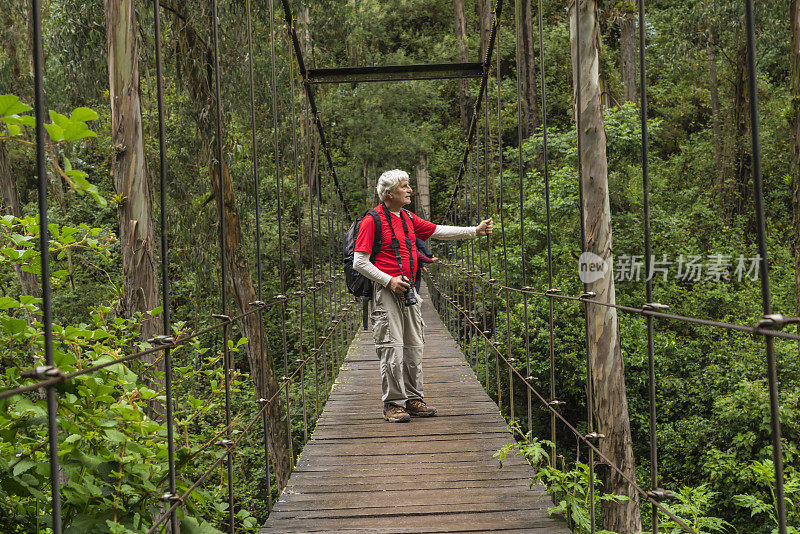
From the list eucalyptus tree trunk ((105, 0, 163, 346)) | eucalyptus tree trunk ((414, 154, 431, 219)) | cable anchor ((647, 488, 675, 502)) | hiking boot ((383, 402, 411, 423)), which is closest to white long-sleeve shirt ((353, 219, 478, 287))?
hiking boot ((383, 402, 411, 423))

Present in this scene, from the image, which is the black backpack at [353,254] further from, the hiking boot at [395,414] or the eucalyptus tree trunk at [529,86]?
the eucalyptus tree trunk at [529,86]

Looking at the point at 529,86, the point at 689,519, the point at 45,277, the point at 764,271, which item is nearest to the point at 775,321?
the point at 764,271

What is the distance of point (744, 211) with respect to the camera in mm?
13664

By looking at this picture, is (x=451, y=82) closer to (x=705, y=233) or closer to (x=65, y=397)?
(x=705, y=233)

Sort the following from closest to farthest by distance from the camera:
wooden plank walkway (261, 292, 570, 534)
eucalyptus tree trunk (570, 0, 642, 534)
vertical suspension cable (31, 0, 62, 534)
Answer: vertical suspension cable (31, 0, 62, 534) < wooden plank walkway (261, 292, 570, 534) < eucalyptus tree trunk (570, 0, 642, 534)

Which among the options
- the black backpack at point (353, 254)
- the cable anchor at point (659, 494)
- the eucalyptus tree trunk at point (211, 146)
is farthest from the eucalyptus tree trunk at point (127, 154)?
the cable anchor at point (659, 494)

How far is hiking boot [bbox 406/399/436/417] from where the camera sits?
3479 mm

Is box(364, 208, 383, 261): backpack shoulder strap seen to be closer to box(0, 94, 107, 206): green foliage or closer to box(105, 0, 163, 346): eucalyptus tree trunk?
box(105, 0, 163, 346): eucalyptus tree trunk

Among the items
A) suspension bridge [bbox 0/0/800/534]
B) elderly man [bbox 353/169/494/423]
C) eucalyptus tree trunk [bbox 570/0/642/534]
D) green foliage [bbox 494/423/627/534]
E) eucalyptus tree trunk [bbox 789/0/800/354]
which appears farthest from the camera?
eucalyptus tree trunk [bbox 570/0/642/534]

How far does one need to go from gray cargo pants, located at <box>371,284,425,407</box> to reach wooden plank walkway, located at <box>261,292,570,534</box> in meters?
0.20

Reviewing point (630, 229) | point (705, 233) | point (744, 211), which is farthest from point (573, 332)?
point (744, 211)

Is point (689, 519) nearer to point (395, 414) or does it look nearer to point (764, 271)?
point (395, 414)

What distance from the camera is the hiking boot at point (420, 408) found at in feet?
11.4

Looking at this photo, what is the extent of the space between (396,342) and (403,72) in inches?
97.4
